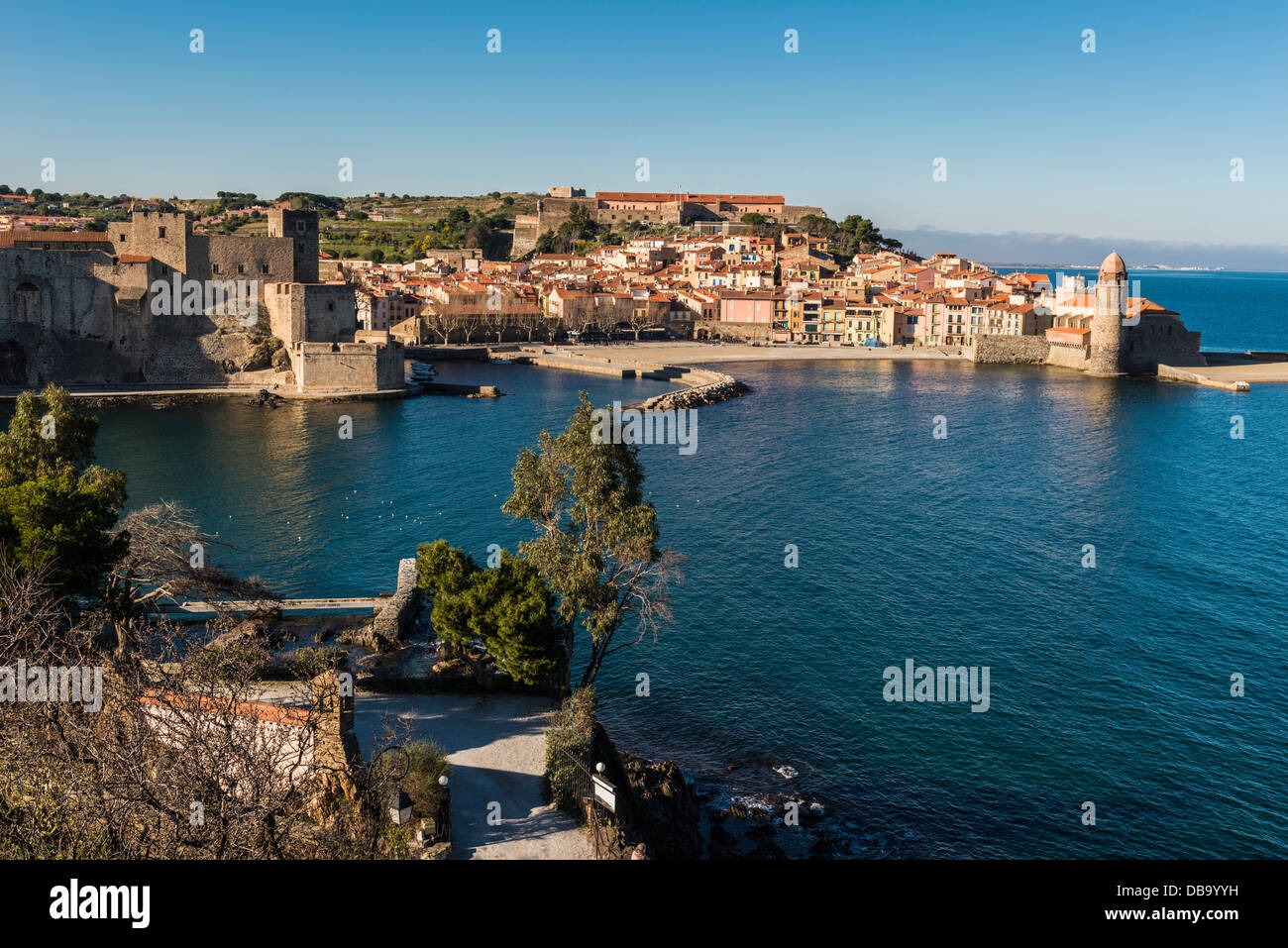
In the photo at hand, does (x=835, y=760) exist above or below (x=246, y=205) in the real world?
below

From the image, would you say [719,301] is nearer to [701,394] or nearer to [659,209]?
[701,394]

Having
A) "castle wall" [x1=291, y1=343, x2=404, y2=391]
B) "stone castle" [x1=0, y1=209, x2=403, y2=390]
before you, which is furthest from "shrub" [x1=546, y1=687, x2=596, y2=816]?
"stone castle" [x1=0, y1=209, x2=403, y2=390]

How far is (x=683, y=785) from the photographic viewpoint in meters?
12.5

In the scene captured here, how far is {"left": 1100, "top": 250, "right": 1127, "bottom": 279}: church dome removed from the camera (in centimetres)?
5441

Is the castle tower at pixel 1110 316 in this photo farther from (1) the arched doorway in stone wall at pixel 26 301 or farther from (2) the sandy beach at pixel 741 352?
(1) the arched doorway in stone wall at pixel 26 301

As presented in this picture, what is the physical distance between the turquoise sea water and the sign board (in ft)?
10.7

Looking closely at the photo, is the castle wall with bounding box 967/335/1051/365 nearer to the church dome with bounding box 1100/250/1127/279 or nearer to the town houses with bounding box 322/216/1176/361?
the town houses with bounding box 322/216/1176/361

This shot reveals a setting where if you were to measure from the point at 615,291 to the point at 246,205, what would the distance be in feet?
228

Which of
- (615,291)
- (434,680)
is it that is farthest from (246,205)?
(434,680)
